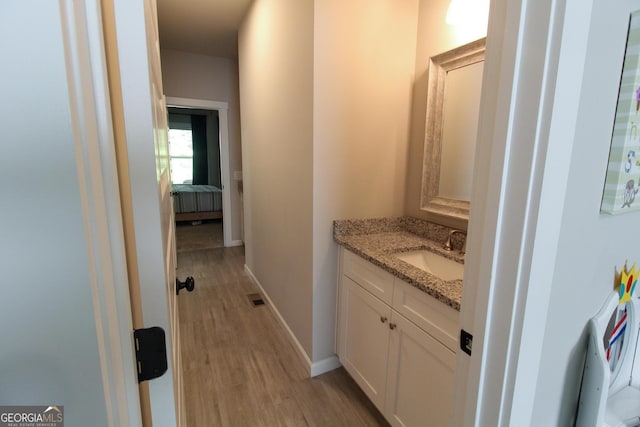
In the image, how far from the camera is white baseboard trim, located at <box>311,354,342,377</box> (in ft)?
6.64

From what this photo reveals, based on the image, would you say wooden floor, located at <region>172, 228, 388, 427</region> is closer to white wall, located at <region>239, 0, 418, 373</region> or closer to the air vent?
the air vent

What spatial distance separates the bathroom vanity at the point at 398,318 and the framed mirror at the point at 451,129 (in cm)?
20

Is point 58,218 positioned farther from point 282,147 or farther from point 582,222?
point 282,147

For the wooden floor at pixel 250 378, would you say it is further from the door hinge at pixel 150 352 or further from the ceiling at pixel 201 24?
the ceiling at pixel 201 24

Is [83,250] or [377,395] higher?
[83,250]

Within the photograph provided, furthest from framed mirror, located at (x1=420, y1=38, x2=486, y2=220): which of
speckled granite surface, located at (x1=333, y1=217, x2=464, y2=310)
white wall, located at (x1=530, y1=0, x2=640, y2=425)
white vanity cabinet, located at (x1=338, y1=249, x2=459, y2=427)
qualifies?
white wall, located at (x1=530, y1=0, x2=640, y2=425)

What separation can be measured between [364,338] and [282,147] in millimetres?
1448

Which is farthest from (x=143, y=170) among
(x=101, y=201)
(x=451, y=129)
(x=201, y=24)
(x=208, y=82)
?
(x=208, y=82)

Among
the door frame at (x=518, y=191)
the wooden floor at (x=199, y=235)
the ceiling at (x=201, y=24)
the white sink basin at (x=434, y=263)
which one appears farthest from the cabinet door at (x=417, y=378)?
the wooden floor at (x=199, y=235)

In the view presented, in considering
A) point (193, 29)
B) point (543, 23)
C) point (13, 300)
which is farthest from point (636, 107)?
point (193, 29)

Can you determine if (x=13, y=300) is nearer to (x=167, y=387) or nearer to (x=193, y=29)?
(x=167, y=387)

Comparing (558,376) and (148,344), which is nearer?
(148,344)

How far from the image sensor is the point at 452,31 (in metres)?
1.70

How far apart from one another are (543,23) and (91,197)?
77 cm
